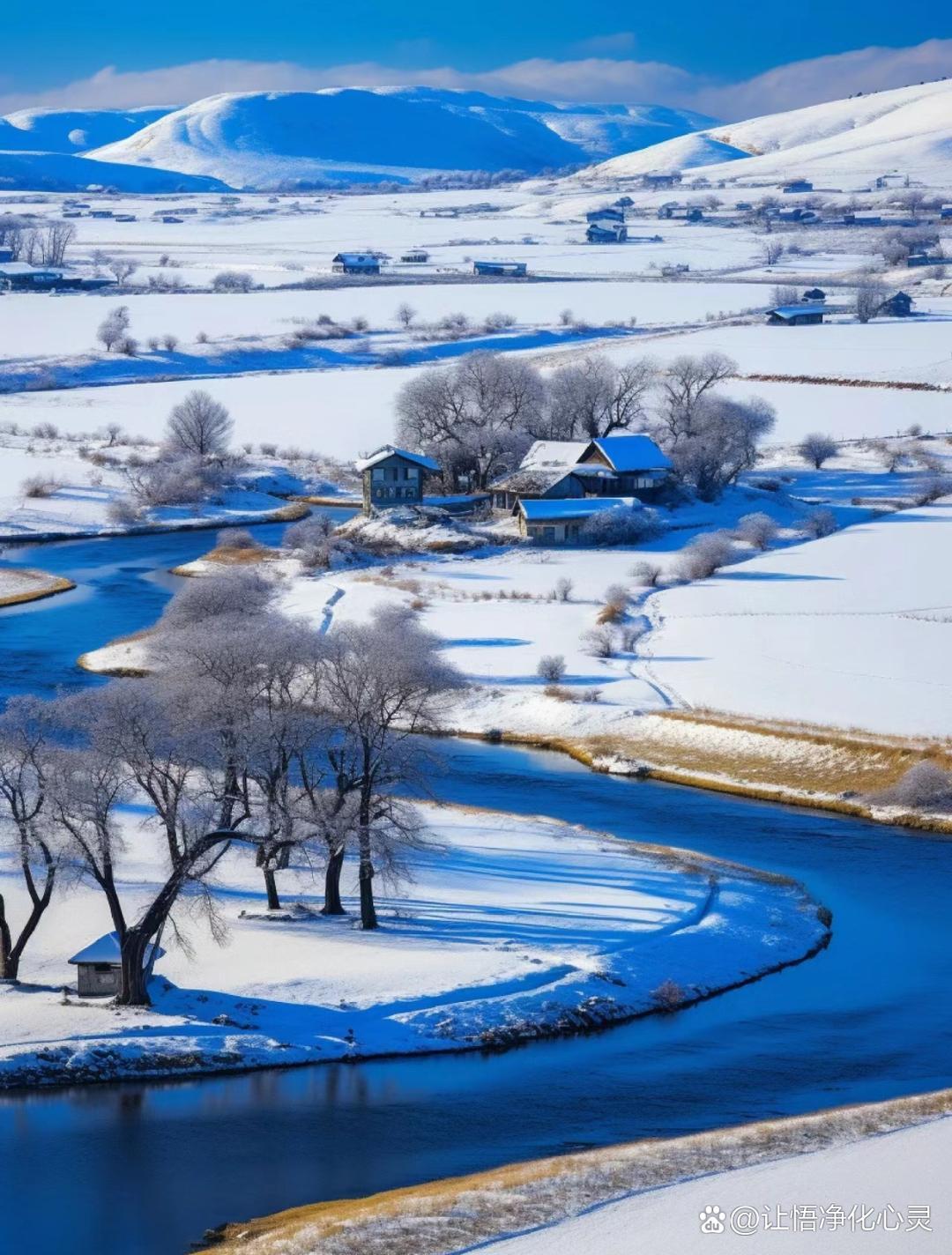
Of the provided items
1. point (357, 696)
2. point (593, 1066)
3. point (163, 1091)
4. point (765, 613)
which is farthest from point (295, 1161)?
point (765, 613)

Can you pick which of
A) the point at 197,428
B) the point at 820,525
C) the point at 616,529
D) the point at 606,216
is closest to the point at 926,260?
the point at 606,216

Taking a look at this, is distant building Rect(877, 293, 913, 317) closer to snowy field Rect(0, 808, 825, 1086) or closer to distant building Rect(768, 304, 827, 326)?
distant building Rect(768, 304, 827, 326)

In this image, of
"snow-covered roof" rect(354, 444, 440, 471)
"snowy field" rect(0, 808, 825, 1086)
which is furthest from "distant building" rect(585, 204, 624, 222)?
"snowy field" rect(0, 808, 825, 1086)

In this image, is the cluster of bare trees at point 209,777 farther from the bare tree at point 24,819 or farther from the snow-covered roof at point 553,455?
the snow-covered roof at point 553,455

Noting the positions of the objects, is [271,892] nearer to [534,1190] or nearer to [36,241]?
[534,1190]

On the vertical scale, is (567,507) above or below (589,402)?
below

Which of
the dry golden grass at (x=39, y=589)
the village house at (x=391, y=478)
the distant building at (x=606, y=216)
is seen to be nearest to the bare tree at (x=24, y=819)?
the dry golden grass at (x=39, y=589)

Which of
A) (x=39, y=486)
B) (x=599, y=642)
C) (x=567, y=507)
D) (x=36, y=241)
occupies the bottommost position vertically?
(x=599, y=642)
